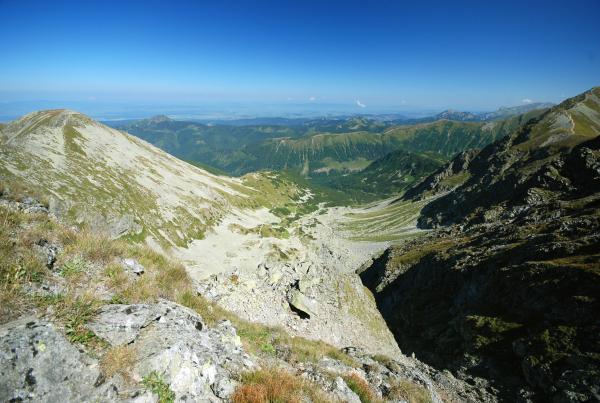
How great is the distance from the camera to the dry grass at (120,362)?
4.77 meters

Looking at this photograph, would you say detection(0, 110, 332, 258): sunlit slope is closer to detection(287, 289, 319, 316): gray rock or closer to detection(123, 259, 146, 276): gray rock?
detection(287, 289, 319, 316): gray rock

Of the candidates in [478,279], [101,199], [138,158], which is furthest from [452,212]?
[138,158]

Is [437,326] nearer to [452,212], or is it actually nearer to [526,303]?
[526,303]

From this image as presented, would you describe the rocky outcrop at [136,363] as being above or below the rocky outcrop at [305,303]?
above

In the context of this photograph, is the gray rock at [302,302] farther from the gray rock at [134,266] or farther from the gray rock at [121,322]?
the gray rock at [121,322]

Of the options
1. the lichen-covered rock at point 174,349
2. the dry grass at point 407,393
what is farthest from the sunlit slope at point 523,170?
the lichen-covered rock at point 174,349

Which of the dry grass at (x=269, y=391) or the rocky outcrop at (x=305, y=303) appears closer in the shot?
the dry grass at (x=269, y=391)

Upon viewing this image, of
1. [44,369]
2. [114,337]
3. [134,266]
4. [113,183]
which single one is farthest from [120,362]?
[113,183]

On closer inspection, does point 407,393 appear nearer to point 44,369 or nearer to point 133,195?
point 44,369

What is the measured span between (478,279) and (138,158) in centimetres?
12223

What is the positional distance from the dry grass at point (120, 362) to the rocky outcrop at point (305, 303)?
11.0 metres

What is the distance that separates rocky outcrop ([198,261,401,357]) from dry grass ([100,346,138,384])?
10970 millimetres

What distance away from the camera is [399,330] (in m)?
28.5

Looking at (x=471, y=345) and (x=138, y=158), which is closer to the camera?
(x=471, y=345)
